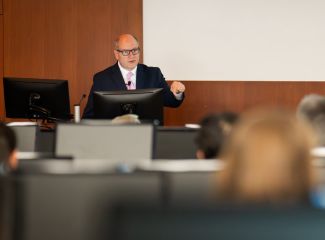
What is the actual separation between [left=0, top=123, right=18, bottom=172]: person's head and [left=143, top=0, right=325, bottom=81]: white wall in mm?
4460

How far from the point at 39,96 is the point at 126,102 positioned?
0.82m

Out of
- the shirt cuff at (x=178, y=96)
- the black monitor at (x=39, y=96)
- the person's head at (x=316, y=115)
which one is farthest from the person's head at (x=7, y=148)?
the shirt cuff at (x=178, y=96)

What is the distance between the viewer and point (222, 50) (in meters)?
7.17

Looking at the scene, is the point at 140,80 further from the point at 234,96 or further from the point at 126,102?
the point at 234,96

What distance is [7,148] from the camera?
2598mm

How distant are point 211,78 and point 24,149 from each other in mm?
3461

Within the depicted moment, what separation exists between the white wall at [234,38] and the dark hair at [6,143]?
175 inches

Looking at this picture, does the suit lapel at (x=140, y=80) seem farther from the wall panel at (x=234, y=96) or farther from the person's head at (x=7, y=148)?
the person's head at (x=7, y=148)

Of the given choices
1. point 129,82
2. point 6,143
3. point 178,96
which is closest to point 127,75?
point 129,82

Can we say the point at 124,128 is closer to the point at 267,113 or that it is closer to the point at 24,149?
the point at 24,149

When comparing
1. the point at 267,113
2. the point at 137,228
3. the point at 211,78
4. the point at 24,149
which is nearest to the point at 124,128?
the point at 24,149

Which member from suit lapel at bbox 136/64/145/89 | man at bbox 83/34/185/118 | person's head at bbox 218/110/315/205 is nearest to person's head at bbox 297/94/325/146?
person's head at bbox 218/110/315/205

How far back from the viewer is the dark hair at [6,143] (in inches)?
101

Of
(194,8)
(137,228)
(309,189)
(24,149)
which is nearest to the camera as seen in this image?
(137,228)
